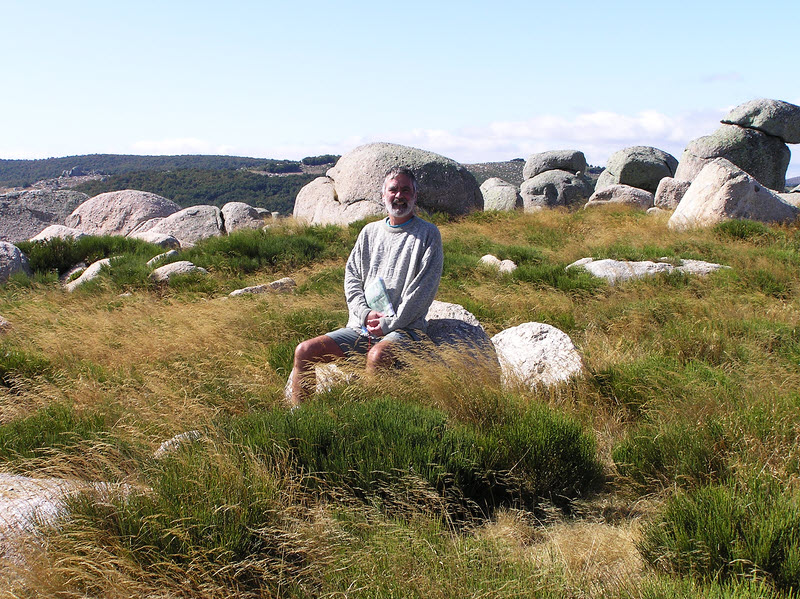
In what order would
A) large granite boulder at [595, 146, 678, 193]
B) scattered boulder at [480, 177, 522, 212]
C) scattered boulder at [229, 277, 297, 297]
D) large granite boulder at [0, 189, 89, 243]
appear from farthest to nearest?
large granite boulder at [595, 146, 678, 193], scattered boulder at [480, 177, 522, 212], large granite boulder at [0, 189, 89, 243], scattered boulder at [229, 277, 297, 297]

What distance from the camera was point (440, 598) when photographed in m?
2.51

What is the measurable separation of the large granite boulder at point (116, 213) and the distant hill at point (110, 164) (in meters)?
89.8

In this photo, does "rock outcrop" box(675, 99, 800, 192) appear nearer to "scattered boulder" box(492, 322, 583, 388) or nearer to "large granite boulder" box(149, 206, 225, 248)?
"large granite boulder" box(149, 206, 225, 248)

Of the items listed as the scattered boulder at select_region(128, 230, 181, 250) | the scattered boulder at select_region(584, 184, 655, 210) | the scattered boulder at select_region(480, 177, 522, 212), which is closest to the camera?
the scattered boulder at select_region(128, 230, 181, 250)

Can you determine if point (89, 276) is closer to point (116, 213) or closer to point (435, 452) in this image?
point (116, 213)

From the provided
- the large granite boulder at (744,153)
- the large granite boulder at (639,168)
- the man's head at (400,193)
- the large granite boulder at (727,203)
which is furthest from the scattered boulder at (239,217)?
the large granite boulder at (744,153)

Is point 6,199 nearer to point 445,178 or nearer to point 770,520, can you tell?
point 445,178

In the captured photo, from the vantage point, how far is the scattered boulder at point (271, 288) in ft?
33.2

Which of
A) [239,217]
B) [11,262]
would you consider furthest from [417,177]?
[11,262]

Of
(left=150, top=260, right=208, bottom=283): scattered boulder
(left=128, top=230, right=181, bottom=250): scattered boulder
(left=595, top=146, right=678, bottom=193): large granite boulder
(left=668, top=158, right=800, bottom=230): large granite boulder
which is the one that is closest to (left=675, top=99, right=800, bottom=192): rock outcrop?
(left=595, top=146, right=678, bottom=193): large granite boulder

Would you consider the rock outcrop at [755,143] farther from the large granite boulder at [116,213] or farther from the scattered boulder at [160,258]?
the scattered boulder at [160,258]

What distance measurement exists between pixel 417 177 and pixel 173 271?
26.7ft

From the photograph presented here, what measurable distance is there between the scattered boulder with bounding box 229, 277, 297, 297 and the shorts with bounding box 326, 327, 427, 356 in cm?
454

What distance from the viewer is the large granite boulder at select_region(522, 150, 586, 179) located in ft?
97.0
